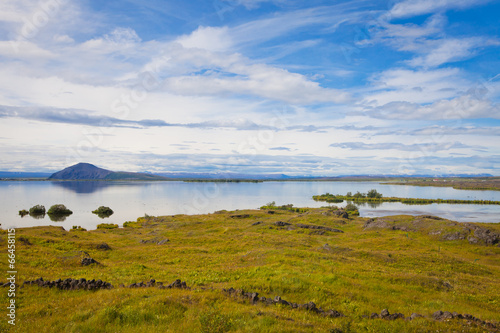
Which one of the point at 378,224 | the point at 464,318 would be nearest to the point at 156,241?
the point at 464,318

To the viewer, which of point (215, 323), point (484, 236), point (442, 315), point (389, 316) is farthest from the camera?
point (484, 236)

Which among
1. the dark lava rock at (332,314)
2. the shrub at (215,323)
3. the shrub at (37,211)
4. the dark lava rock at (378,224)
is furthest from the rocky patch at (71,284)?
the shrub at (37,211)

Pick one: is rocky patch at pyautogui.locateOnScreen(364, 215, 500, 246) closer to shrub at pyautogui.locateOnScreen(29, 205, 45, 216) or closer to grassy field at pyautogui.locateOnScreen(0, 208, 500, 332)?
grassy field at pyautogui.locateOnScreen(0, 208, 500, 332)

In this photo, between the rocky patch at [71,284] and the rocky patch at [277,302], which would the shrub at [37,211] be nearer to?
the rocky patch at [71,284]

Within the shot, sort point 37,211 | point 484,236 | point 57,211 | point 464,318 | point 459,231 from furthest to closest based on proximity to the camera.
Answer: point 37,211, point 57,211, point 459,231, point 484,236, point 464,318

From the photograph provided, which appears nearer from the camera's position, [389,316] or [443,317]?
[443,317]

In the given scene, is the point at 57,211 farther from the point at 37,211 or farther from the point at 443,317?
the point at 443,317

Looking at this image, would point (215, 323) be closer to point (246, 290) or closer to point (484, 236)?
point (246, 290)

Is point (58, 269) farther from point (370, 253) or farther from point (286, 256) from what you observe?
point (370, 253)

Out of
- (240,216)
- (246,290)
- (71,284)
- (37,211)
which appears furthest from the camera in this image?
(37,211)

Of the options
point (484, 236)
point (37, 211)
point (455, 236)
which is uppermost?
point (484, 236)

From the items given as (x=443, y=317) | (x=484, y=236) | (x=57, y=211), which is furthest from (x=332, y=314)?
(x=57, y=211)

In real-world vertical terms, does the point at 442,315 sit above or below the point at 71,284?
below

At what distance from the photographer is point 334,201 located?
189 m
